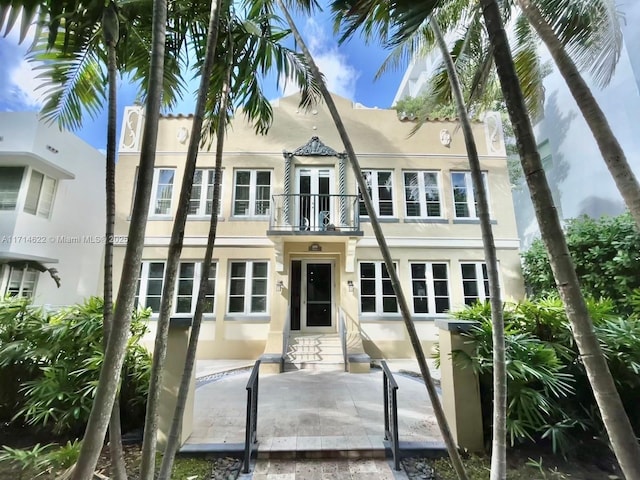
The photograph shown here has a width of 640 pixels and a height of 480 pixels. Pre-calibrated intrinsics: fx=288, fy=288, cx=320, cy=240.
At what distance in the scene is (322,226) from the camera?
815 cm

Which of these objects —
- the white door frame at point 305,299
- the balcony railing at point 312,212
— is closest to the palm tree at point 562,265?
the balcony railing at point 312,212

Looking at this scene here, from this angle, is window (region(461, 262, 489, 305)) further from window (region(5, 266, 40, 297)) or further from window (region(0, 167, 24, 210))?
window (region(0, 167, 24, 210))

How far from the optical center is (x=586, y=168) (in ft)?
29.3

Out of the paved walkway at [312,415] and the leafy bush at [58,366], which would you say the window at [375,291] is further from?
the leafy bush at [58,366]

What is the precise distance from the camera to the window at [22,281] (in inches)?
335

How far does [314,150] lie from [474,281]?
6.41 metres

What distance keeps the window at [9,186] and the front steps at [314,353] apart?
29.7ft

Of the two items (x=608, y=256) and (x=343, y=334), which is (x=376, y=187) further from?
(x=608, y=256)

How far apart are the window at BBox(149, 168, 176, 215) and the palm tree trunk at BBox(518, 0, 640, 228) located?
9459mm

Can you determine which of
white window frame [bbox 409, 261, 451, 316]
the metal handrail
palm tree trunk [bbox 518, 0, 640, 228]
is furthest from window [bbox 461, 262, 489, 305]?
palm tree trunk [bbox 518, 0, 640, 228]

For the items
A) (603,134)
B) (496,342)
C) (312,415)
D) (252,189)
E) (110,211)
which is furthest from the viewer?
(252,189)

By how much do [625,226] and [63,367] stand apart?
1070 centimetres

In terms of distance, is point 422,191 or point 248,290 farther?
point 422,191

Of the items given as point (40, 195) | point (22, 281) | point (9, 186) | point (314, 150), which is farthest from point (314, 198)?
point (22, 281)
